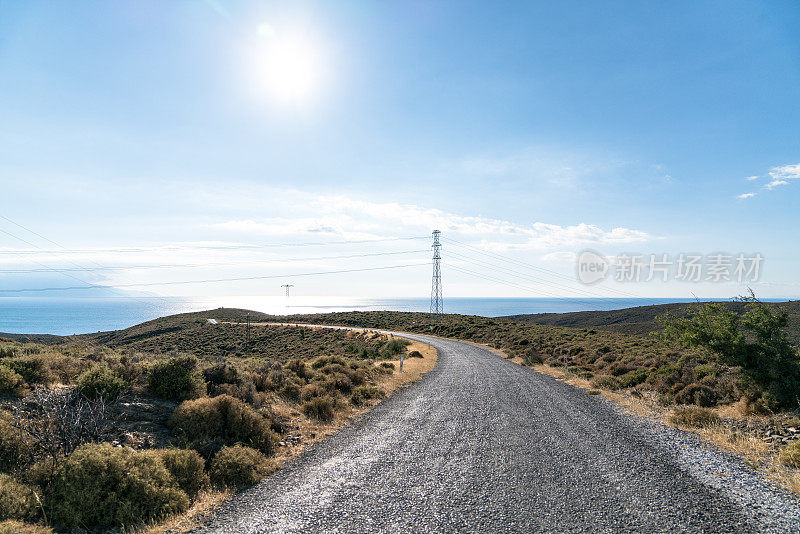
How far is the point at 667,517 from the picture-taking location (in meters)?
6.07

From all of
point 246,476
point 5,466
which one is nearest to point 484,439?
point 246,476

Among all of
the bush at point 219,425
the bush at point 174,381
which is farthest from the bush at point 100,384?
the bush at point 219,425

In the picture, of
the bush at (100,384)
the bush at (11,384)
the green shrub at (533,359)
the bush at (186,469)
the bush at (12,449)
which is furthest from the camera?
the green shrub at (533,359)

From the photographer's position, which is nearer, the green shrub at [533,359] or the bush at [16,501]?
the bush at [16,501]

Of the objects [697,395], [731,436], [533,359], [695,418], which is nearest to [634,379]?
[697,395]

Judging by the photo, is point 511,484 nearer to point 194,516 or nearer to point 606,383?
point 194,516

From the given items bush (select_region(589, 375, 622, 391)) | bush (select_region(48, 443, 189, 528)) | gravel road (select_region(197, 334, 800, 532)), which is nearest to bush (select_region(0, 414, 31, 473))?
bush (select_region(48, 443, 189, 528))

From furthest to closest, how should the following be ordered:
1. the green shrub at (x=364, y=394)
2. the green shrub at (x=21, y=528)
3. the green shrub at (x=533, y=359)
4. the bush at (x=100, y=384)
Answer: the green shrub at (x=533, y=359), the green shrub at (x=364, y=394), the bush at (x=100, y=384), the green shrub at (x=21, y=528)

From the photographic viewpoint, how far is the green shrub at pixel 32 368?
9.23m

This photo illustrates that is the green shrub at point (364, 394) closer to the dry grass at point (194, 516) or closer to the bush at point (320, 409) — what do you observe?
→ the bush at point (320, 409)

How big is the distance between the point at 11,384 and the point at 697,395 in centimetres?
2058

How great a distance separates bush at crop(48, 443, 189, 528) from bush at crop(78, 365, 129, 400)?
3131 mm

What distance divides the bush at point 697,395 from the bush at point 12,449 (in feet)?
61.6

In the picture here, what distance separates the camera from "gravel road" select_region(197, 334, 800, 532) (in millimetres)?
5941
